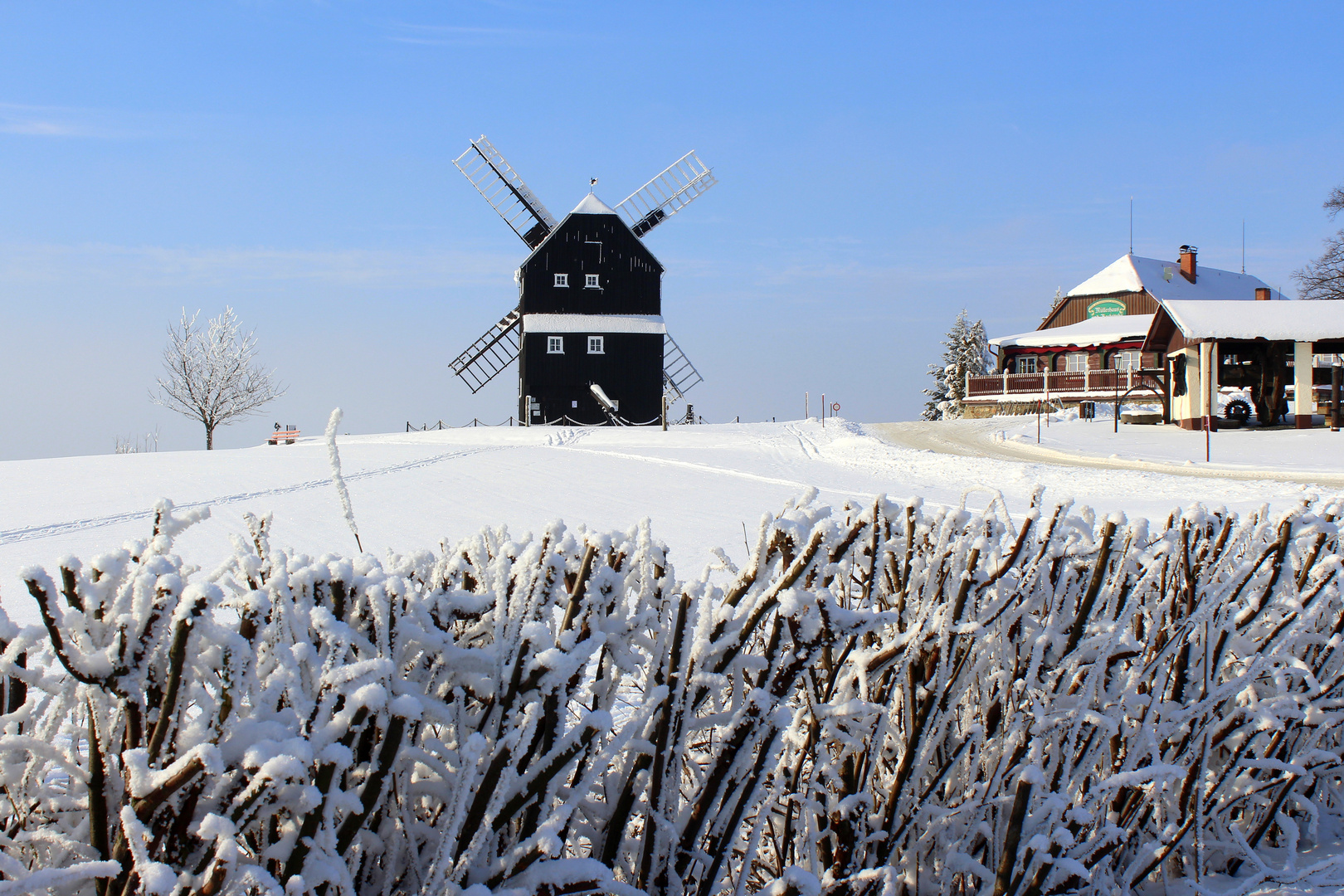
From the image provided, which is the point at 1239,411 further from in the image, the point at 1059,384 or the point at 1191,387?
the point at 1059,384

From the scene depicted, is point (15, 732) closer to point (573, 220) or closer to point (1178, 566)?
point (1178, 566)

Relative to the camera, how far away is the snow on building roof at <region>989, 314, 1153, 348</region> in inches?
1660

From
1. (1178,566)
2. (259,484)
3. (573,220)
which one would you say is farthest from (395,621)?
(573,220)

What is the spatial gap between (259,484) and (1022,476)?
13740mm

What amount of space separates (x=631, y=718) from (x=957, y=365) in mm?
56085

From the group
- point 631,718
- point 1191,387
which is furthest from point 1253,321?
point 631,718

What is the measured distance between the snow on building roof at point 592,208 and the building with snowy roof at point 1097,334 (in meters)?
19.2

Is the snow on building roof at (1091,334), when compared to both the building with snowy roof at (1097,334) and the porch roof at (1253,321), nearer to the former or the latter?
the building with snowy roof at (1097,334)

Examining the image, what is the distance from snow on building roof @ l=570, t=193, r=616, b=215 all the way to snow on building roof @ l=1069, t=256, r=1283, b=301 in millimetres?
27830

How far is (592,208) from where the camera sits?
33.9 metres

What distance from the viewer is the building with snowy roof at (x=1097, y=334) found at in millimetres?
39250

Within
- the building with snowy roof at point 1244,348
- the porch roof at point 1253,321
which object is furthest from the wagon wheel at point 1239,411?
the porch roof at point 1253,321

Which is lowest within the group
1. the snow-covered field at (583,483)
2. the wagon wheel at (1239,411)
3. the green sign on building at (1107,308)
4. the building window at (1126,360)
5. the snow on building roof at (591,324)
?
the snow-covered field at (583,483)

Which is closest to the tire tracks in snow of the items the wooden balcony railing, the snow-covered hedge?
the snow-covered hedge
